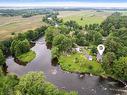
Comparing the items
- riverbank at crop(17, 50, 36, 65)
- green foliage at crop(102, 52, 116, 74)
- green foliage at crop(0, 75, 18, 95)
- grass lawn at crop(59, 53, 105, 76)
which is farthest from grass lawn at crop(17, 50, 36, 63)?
green foliage at crop(102, 52, 116, 74)

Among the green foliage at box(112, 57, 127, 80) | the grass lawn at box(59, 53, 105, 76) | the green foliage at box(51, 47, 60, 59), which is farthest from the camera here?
the green foliage at box(51, 47, 60, 59)

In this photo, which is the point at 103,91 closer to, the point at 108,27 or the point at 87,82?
the point at 87,82

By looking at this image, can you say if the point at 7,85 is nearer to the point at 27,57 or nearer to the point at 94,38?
the point at 27,57

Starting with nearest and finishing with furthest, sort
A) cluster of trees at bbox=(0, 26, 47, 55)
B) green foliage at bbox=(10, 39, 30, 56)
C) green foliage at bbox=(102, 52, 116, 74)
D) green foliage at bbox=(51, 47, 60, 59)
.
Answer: green foliage at bbox=(102, 52, 116, 74)
green foliage at bbox=(51, 47, 60, 59)
green foliage at bbox=(10, 39, 30, 56)
cluster of trees at bbox=(0, 26, 47, 55)

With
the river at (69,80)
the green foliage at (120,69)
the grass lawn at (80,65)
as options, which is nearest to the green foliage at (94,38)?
the grass lawn at (80,65)

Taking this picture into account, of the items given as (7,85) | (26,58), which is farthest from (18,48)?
(7,85)

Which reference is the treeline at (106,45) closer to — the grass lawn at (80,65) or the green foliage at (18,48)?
the grass lawn at (80,65)

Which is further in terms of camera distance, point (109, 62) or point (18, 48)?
point (18, 48)

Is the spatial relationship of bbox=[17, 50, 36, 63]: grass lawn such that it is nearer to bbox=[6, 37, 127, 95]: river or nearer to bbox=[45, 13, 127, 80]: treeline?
bbox=[6, 37, 127, 95]: river
